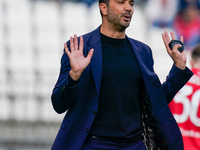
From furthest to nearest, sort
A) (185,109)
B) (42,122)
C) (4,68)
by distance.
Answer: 1. (4,68)
2. (42,122)
3. (185,109)

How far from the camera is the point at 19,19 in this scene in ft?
39.9

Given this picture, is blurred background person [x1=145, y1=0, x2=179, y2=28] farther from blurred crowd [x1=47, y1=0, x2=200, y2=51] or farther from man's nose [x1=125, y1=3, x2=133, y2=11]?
man's nose [x1=125, y1=3, x2=133, y2=11]

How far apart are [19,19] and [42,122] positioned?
3.58 metres

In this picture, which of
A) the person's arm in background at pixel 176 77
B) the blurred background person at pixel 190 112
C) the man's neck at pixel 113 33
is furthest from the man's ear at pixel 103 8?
the blurred background person at pixel 190 112

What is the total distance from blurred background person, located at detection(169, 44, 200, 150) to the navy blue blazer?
36.9 inches

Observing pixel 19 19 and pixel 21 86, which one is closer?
pixel 21 86

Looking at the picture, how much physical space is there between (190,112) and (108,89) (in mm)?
1461

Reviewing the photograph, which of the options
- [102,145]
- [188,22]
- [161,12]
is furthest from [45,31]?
[102,145]

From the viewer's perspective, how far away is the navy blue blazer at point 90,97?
3.28 meters

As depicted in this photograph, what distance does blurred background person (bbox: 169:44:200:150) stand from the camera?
4.50 meters

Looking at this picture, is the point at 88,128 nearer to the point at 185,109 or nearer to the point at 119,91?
the point at 119,91

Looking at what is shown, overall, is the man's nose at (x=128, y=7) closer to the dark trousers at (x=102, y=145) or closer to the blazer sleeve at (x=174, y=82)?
the blazer sleeve at (x=174, y=82)

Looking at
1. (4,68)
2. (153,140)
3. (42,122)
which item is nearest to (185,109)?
(153,140)

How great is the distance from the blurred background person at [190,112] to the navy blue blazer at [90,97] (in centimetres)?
94
